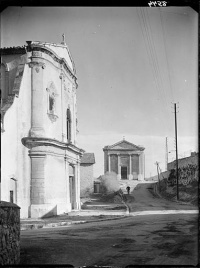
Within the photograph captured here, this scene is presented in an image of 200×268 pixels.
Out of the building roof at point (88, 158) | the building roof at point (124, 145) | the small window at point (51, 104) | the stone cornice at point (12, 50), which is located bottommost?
the building roof at point (88, 158)

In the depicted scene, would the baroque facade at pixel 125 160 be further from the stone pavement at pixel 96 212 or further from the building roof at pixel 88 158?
the stone pavement at pixel 96 212

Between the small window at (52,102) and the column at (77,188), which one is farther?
the column at (77,188)

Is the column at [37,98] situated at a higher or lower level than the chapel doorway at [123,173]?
higher

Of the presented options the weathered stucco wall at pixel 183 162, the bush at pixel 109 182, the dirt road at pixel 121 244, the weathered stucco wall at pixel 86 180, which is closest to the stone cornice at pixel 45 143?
the weathered stucco wall at pixel 86 180

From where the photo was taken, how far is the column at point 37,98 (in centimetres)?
919

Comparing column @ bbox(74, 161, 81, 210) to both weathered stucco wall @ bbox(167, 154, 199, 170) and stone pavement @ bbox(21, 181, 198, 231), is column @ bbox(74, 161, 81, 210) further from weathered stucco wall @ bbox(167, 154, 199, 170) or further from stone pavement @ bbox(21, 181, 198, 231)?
weathered stucco wall @ bbox(167, 154, 199, 170)

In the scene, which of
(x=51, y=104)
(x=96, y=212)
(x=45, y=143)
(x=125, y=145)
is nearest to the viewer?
(x=125, y=145)

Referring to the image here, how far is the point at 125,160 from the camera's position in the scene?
10539mm

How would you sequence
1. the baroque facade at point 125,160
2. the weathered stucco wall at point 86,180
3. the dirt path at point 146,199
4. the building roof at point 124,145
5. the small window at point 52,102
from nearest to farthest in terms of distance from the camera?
the building roof at point 124,145 < the baroque facade at point 125,160 < the small window at point 52,102 < the dirt path at point 146,199 < the weathered stucco wall at point 86,180

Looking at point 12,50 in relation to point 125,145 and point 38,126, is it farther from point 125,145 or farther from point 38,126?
point 125,145

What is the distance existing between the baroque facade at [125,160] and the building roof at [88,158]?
33cm

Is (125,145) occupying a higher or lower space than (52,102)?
lower

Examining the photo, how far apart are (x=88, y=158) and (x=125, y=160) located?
132cm

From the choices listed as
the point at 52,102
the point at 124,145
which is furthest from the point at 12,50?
the point at 124,145
